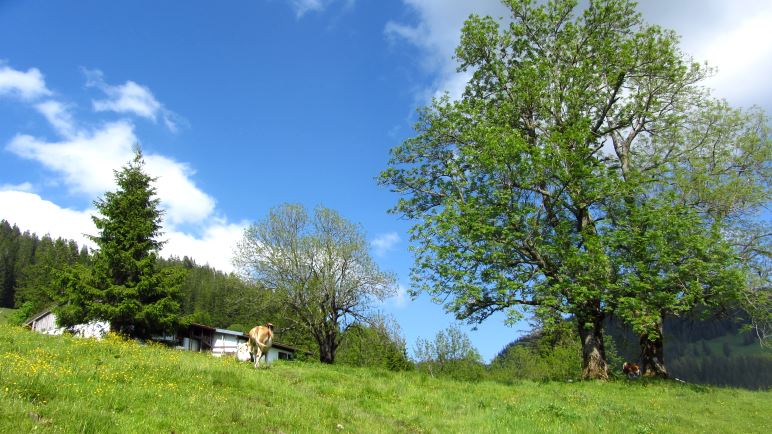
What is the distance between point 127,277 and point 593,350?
1386 inches

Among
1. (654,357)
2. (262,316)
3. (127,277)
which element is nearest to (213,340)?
(262,316)

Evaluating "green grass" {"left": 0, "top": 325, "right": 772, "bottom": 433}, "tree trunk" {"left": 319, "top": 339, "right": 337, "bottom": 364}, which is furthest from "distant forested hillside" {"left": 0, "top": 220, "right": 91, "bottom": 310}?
"green grass" {"left": 0, "top": 325, "right": 772, "bottom": 433}

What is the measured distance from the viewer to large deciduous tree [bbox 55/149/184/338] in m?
39.8

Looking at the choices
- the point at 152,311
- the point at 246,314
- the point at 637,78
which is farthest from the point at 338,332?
the point at 637,78

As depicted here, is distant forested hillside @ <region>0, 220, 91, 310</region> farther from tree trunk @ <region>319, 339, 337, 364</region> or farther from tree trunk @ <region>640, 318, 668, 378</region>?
tree trunk @ <region>640, 318, 668, 378</region>

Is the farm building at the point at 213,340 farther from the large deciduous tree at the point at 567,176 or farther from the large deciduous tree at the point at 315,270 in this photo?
the large deciduous tree at the point at 567,176

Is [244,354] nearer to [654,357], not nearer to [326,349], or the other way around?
[654,357]

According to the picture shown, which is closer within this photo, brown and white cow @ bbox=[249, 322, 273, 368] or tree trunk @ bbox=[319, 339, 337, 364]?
brown and white cow @ bbox=[249, 322, 273, 368]

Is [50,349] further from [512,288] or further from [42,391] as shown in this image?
[512,288]

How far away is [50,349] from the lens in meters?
16.0

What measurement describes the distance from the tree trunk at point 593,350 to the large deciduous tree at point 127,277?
1216 inches

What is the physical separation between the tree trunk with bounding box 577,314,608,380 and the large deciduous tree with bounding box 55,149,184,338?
101ft

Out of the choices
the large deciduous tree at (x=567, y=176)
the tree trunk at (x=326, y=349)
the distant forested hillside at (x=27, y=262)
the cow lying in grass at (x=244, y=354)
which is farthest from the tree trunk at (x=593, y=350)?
the distant forested hillside at (x=27, y=262)

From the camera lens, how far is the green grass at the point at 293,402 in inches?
354
